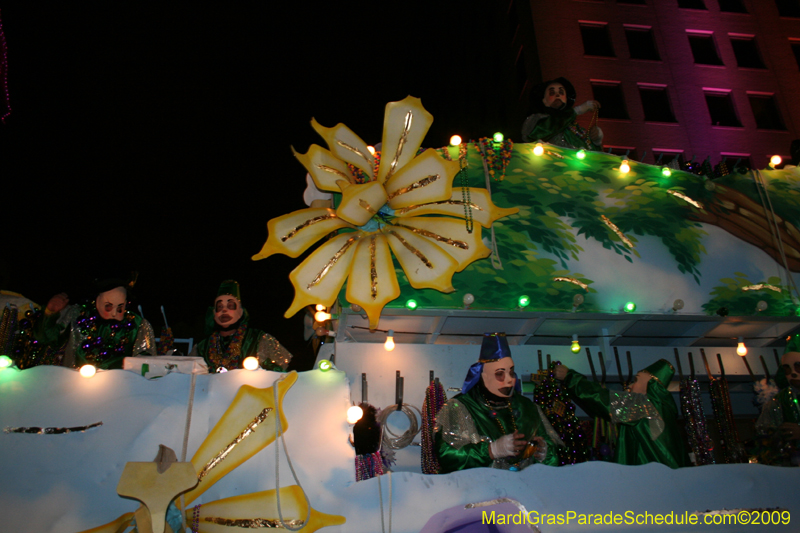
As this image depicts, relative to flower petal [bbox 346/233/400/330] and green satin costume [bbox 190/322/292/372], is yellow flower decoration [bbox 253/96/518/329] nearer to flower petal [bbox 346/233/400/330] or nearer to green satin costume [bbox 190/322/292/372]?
flower petal [bbox 346/233/400/330]

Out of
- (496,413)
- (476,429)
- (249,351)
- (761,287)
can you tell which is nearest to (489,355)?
(496,413)

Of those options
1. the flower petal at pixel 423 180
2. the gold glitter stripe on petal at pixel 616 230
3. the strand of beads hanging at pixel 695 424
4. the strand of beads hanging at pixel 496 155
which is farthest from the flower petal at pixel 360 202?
the strand of beads hanging at pixel 695 424

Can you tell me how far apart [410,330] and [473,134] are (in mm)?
15403

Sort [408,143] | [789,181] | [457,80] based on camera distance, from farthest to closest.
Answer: [457,80] < [789,181] < [408,143]

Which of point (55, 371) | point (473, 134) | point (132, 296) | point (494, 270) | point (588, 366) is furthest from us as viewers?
point (473, 134)

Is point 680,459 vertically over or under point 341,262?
under

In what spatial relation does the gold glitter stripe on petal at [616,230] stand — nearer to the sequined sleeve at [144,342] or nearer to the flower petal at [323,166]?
the flower petal at [323,166]

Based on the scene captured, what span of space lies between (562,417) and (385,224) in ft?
6.08

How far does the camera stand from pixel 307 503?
104 inches

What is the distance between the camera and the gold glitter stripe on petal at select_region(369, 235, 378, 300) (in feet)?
12.5

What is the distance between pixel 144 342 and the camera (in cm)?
394

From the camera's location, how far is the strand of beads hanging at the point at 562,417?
3.69 m

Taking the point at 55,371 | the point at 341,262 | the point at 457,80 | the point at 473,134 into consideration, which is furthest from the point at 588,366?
the point at 457,80

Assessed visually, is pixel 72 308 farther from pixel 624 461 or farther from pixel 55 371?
pixel 624 461
